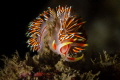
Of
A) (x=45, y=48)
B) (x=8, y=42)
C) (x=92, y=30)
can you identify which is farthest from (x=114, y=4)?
(x=8, y=42)

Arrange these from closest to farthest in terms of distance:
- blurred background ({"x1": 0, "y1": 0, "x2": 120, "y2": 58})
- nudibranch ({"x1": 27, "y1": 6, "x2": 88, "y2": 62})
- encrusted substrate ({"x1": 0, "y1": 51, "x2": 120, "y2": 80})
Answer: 1. encrusted substrate ({"x1": 0, "y1": 51, "x2": 120, "y2": 80})
2. nudibranch ({"x1": 27, "y1": 6, "x2": 88, "y2": 62})
3. blurred background ({"x1": 0, "y1": 0, "x2": 120, "y2": 58})

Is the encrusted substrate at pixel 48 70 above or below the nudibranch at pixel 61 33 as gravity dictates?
below

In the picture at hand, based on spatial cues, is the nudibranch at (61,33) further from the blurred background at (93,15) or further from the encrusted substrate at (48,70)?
the blurred background at (93,15)

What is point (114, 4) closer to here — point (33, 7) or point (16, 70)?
point (33, 7)

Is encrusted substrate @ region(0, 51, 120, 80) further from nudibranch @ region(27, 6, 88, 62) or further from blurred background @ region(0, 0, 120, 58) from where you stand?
blurred background @ region(0, 0, 120, 58)

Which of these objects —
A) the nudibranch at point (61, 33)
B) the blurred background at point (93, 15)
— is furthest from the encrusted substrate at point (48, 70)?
the blurred background at point (93, 15)

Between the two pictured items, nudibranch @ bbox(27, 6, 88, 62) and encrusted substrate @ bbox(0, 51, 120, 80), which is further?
nudibranch @ bbox(27, 6, 88, 62)

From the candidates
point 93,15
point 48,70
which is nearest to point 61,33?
point 48,70

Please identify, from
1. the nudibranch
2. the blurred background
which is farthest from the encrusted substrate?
the blurred background

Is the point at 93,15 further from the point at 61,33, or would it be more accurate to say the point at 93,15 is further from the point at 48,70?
the point at 48,70

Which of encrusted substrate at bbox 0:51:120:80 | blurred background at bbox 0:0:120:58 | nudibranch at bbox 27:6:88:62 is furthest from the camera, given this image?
blurred background at bbox 0:0:120:58
